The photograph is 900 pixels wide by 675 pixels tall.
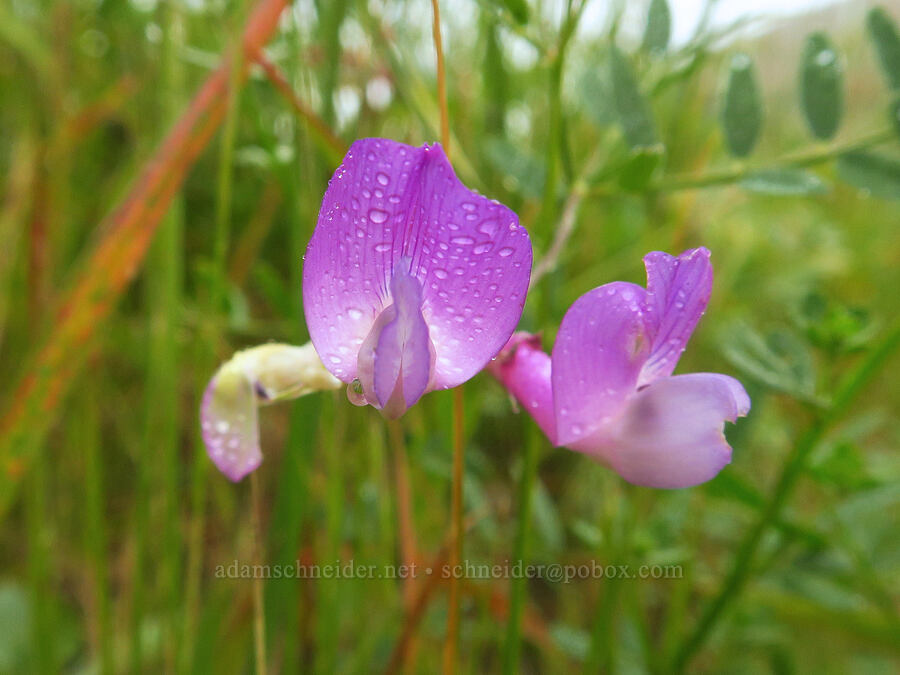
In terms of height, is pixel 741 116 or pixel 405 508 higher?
pixel 741 116

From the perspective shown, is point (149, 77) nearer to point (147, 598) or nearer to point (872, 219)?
point (147, 598)

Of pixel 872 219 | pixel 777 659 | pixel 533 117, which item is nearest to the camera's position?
pixel 777 659

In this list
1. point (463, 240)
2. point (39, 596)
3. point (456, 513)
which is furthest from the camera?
point (39, 596)

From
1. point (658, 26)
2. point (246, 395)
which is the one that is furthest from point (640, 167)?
point (246, 395)

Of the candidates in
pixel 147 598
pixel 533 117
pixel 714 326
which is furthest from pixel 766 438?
pixel 147 598

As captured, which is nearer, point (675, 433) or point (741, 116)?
point (675, 433)

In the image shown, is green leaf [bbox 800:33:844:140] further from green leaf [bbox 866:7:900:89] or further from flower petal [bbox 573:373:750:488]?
flower petal [bbox 573:373:750:488]

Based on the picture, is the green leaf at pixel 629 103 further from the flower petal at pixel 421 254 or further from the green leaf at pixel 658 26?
the flower petal at pixel 421 254

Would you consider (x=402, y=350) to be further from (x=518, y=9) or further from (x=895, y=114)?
(x=895, y=114)
